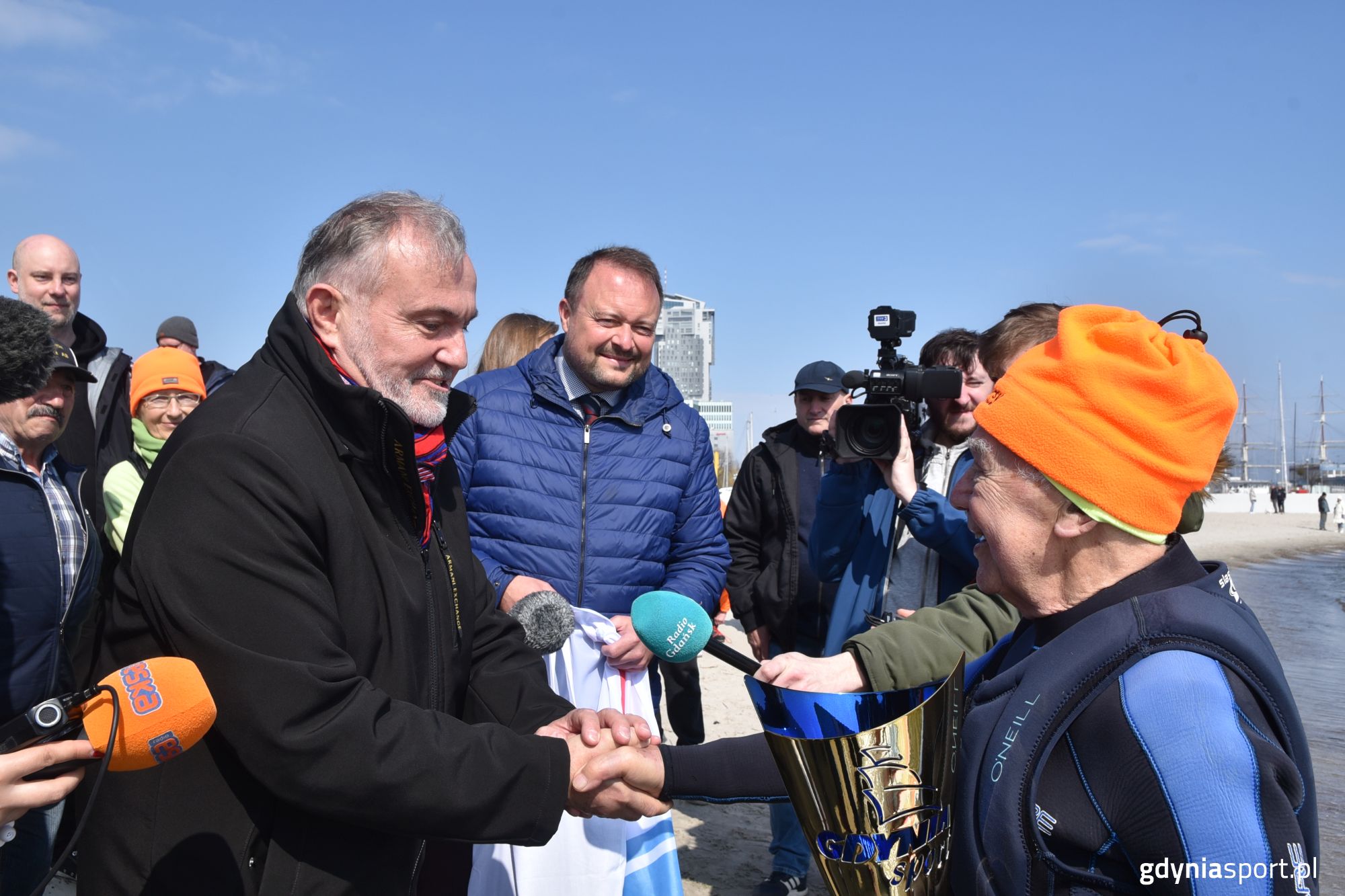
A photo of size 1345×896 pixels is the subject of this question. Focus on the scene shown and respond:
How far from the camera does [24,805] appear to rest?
1.65 meters

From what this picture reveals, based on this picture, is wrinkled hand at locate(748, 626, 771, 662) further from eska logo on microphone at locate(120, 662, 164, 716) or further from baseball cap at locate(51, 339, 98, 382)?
eska logo on microphone at locate(120, 662, 164, 716)

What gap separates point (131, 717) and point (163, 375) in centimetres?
391

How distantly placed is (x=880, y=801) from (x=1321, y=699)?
10.7 meters

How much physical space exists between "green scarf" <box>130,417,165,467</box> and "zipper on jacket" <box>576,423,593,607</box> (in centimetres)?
243

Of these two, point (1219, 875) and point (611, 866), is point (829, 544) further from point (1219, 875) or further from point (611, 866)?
point (1219, 875)

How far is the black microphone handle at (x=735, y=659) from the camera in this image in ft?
7.96

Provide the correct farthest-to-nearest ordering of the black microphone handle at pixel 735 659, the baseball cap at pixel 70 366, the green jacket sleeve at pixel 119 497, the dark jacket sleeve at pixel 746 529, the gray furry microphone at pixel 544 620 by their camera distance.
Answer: the dark jacket sleeve at pixel 746 529
the green jacket sleeve at pixel 119 497
the baseball cap at pixel 70 366
the gray furry microphone at pixel 544 620
the black microphone handle at pixel 735 659

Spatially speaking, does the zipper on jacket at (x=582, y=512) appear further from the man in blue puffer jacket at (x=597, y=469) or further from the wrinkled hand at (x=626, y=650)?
the wrinkled hand at (x=626, y=650)

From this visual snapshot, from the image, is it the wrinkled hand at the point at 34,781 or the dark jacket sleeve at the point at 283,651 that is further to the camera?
the dark jacket sleeve at the point at 283,651

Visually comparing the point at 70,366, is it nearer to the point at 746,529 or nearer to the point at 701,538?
the point at 701,538

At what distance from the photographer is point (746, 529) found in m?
5.70

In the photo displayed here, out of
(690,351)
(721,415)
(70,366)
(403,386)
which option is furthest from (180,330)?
(721,415)

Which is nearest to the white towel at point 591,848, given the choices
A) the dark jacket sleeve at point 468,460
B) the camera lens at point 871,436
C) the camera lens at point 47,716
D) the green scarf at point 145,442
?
the dark jacket sleeve at point 468,460

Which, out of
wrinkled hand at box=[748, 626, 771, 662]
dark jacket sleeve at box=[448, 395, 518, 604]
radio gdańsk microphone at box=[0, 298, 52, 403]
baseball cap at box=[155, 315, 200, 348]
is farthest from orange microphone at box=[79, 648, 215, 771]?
baseball cap at box=[155, 315, 200, 348]
